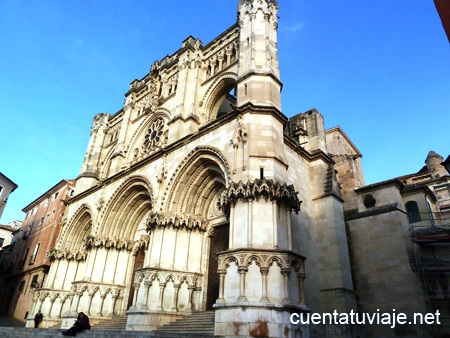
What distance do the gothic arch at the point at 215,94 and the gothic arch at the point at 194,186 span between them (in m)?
3.77

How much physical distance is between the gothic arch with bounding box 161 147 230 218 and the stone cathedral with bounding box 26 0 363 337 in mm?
47

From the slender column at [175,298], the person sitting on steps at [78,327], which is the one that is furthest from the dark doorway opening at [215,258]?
the person sitting on steps at [78,327]

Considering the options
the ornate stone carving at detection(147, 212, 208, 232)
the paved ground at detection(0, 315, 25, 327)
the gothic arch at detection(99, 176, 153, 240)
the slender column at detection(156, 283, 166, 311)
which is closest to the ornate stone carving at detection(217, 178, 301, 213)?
the ornate stone carving at detection(147, 212, 208, 232)

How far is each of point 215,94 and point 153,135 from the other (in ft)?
17.6

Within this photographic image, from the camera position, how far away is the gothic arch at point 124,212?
1856cm

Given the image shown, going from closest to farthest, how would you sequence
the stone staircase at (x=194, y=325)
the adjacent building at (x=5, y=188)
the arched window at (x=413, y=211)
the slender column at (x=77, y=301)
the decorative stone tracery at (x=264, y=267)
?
the decorative stone tracery at (x=264, y=267) < the stone staircase at (x=194, y=325) < the slender column at (x=77, y=301) < the arched window at (x=413, y=211) < the adjacent building at (x=5, y=188)

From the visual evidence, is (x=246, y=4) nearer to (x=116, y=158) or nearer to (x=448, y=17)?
(x=448, y=17)

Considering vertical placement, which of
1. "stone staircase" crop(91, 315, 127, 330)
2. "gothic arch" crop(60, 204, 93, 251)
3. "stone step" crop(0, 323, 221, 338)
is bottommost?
"stone step" crop(0, 323, 221, 338)

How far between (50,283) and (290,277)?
1725 cm

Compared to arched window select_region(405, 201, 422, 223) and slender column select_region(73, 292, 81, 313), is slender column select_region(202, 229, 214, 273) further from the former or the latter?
arched window select_region(405, 201, 422, 223)

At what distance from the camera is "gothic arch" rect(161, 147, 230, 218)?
1462cm

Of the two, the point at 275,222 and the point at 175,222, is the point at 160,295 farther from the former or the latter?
the point at 275,222

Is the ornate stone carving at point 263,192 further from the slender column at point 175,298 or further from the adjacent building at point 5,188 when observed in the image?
the adjacent building at point 5,188

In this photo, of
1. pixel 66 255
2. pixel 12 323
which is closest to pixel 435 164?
pixel 66 255
